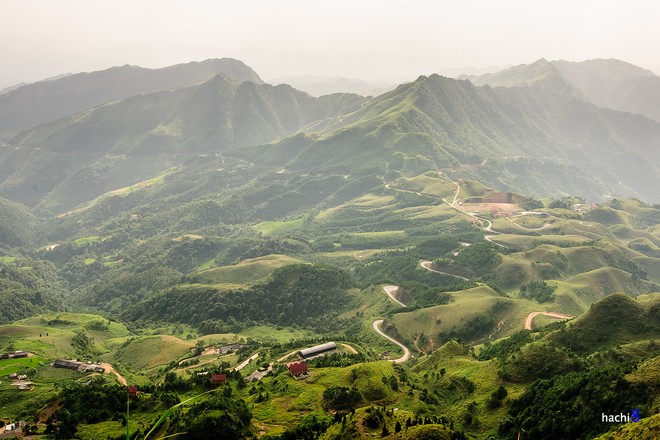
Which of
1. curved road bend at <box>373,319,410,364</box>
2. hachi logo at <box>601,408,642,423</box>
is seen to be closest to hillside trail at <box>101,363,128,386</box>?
curved road bend at <box>373,319,410,364</box>

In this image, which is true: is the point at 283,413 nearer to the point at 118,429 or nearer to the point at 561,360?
the point at 118,429

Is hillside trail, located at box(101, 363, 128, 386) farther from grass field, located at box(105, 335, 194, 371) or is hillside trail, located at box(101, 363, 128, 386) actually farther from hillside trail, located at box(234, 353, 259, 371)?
hillside trail, located at box(234, 353, 259, 371)

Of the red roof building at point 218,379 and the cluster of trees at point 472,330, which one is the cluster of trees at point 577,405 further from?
the cluster of trees at point 472,330

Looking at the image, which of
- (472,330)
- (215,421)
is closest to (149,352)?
(215,421)

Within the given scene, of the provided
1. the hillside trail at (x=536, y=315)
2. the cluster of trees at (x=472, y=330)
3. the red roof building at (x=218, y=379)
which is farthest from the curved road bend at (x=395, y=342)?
the red roof building at (x=218, y=379)

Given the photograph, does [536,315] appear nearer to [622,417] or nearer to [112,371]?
[622,417]

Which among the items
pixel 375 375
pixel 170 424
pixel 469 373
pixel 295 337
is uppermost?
pixel 170 424

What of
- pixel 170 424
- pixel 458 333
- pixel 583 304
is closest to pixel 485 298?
pixel 458 333

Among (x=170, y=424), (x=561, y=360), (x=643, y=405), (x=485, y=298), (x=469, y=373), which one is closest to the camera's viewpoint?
(x=643, y=405)
